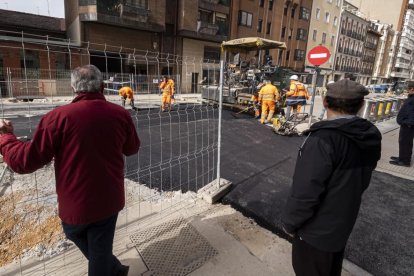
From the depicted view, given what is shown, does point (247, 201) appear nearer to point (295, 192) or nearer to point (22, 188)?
point (295, 192)

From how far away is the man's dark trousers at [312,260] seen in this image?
181cm

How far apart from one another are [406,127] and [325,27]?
42.9 meters

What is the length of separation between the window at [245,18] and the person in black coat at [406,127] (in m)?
25.8

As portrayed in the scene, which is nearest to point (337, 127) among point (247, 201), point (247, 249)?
point (247, 249)

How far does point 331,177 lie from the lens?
1.68m

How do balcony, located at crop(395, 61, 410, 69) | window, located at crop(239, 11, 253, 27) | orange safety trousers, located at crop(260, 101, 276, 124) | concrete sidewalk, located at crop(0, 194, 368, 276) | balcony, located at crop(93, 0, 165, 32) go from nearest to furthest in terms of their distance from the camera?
1. concrete sidewalk, located at crop(0, 194, 368, 276)
2. orange safety trousers, located at crop(260, 101, 276, 124)
3. balcony, located at crop(93, 0, 165, 32)
4. window, located at crop(239, 11, 253, 27)
5. balcony, located at crop(395, 61, 410, 69)

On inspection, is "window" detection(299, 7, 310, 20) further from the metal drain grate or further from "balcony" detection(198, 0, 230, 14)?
the metal drain grate

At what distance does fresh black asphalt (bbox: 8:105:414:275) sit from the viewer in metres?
3.05

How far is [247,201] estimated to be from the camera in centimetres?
398

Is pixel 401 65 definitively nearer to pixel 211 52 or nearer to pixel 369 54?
pixel 369 54

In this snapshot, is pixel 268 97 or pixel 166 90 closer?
pixel 268 97

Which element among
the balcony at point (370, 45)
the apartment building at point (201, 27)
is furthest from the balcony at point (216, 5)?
the balcony at point (370, 45)

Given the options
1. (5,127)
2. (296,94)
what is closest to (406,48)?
(296,94)

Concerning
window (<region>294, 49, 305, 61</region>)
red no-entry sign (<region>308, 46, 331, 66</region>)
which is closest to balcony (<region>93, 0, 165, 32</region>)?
red no-entry sign (<region>308, 46, 331, 66</region>)
